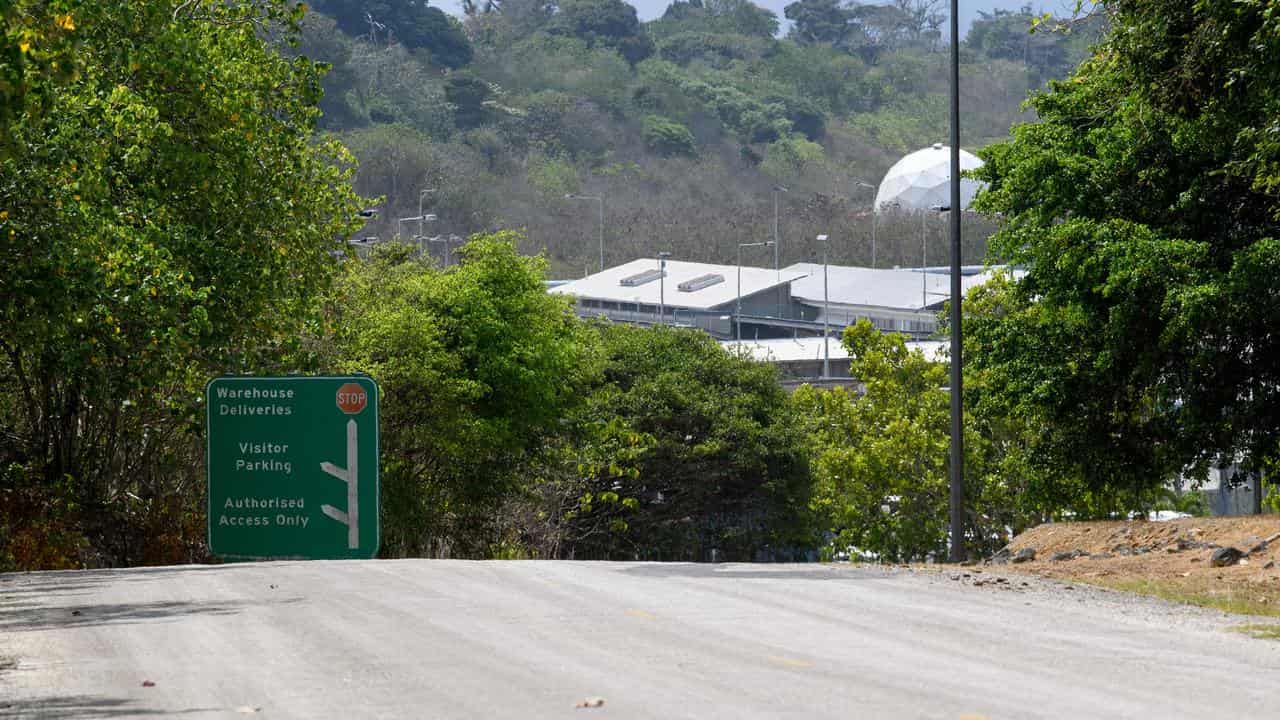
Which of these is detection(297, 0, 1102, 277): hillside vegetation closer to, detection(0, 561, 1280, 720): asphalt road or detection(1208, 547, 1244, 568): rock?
detection(1208, 547, 1244, 568): rock

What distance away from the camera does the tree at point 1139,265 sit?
1964 centimetres

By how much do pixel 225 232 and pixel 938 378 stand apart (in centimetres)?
2499

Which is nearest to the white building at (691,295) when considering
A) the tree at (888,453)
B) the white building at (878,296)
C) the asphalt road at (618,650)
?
the white building at (878,296)

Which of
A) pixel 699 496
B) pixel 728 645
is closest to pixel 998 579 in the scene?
pixel 728 645

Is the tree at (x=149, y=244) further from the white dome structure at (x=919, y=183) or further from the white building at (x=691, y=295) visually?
the white dome structure at (x=919, y=183)

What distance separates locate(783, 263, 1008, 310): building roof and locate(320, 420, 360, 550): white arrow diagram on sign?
87.2 m

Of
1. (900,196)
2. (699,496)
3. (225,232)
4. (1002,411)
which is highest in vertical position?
(900,196)

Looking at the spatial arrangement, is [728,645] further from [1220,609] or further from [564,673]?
[1220,609]

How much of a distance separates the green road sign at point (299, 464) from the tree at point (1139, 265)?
9.76 metres

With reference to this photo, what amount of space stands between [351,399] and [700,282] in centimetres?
10279

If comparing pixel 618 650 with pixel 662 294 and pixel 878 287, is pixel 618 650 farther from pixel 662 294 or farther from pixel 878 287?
pixel 878 287

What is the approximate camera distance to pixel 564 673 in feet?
→ 30.3

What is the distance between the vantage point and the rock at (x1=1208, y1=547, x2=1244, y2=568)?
741 inches

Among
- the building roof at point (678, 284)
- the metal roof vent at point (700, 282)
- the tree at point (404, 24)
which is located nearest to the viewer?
the building roof at point (678, 284)
